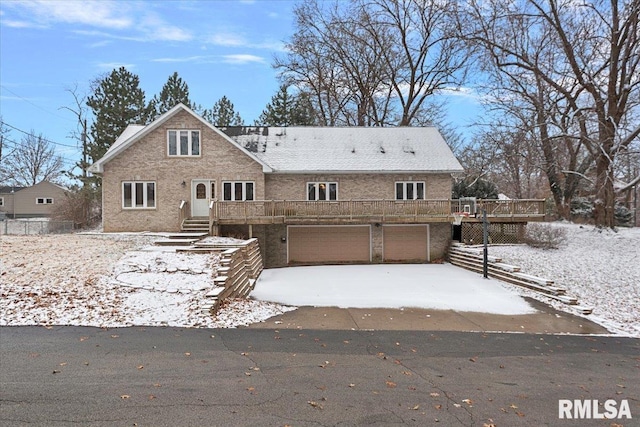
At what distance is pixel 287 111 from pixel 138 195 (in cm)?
2253

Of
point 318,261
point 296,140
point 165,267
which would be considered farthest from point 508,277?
point 296,140

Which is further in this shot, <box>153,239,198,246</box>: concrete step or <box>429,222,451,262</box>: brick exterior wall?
<box>429,222,451,262</box>: brick exterior wall

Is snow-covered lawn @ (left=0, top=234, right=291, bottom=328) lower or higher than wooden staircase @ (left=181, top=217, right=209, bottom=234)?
lower

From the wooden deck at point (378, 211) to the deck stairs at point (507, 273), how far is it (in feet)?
5.91

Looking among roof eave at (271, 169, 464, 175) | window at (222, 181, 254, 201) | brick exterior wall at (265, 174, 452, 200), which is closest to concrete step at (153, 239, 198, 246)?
window at (222, 181, 254, 201)

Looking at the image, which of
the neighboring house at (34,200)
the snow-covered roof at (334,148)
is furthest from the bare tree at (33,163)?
the snow-covered roof at (334,148)

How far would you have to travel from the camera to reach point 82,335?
23.6 feet

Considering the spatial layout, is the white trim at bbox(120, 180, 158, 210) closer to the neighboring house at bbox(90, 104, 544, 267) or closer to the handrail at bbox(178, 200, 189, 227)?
the neighboring house at bbox(90, 104, 544, 267)

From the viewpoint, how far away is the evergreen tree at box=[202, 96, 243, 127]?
46375 mm

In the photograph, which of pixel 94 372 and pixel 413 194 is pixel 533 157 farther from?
pixel 94 372

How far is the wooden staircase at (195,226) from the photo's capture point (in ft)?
63.2

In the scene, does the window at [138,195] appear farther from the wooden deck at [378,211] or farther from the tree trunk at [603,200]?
the tree trunk at [603,200]

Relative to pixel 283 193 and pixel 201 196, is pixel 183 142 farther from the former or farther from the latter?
pixel 283 193

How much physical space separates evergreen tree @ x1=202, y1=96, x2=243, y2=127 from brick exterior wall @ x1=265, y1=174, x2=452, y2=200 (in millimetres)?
26313
